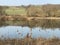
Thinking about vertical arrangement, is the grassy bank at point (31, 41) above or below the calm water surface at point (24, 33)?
above

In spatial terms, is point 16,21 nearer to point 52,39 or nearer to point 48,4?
point 48,4

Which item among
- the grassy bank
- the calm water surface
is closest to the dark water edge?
the calm water surface

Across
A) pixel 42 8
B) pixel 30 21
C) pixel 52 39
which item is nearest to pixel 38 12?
pixel 42 8

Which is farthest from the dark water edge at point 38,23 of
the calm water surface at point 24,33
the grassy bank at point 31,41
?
the grassy bank at point 31,41

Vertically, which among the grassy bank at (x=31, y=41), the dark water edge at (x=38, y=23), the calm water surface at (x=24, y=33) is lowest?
the dark water edge at (x=38, y=23)

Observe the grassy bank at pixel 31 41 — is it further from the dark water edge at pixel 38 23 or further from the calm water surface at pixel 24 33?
the dark water edge at pixel 38 23

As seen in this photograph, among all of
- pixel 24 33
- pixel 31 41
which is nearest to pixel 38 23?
pixel 24 33

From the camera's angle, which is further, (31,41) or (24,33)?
(24,33)

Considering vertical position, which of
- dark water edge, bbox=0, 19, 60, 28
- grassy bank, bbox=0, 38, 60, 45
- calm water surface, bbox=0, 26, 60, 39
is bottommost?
dark water edge, bbox=0, 19, 60, 28

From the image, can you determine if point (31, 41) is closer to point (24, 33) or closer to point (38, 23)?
point (24, 33)

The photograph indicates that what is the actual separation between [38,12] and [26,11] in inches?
31.4

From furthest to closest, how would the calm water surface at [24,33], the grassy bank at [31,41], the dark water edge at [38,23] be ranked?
the dark water edge at [38,23] < the calm water surface at [24,33] < the grassy bank at [31,41]

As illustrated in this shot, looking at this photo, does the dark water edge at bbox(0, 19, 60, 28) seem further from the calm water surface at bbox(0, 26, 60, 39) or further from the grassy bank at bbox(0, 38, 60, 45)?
the grassy bank at bbox(0, 38, 60, 45)

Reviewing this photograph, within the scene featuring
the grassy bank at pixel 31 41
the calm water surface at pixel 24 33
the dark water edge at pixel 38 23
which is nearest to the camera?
the grassy bank at pixel 31 41
